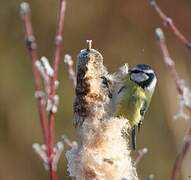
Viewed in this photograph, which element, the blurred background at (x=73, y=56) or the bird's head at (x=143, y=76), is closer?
the bird's head at (x=143, y=76)

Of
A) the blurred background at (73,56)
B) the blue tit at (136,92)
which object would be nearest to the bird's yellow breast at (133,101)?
the blue tit at (136,92)

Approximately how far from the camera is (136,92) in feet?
6.57

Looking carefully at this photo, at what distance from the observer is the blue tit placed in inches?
76.4

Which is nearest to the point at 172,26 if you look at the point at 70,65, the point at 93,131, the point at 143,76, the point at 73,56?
the point at 143,76

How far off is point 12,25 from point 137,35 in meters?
0.85

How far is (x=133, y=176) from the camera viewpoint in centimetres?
191

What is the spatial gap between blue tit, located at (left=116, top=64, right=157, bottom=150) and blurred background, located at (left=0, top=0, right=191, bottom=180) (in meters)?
3.46

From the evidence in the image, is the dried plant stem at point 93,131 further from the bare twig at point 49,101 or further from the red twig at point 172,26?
the red twig at point 172,26

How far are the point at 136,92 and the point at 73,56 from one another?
347 centimetres

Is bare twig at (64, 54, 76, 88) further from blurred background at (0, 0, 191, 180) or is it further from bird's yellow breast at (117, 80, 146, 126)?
blurred background at (0, 0, 191, 180)

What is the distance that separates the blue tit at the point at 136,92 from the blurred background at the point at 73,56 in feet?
11.3

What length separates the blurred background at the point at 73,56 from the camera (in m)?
5.55

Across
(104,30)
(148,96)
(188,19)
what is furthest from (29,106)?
(148,96)

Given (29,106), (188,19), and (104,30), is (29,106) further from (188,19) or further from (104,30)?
(188,19)
